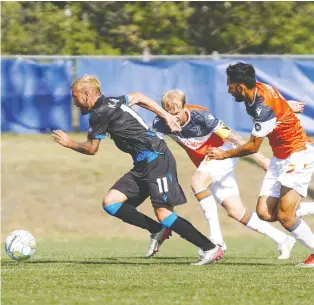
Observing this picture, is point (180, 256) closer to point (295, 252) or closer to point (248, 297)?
point (295, 252)

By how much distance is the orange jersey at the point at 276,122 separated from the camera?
33.3 feet

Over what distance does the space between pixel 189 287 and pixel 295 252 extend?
4.73m

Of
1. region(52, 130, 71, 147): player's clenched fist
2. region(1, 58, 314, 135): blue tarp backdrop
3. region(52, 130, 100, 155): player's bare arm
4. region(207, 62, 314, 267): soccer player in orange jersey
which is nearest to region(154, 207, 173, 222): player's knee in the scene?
region(207, 62, 314, 267): soccer player in orange jersey

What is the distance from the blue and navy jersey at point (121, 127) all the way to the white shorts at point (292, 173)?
1068 mm

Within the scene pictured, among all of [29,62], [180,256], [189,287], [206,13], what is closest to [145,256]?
[180,256]

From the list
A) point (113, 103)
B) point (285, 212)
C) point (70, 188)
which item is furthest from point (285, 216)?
point (70, 188)

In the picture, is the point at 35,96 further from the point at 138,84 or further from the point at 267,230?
the point at 267,230

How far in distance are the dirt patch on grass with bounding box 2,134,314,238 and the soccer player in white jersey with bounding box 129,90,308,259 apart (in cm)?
544

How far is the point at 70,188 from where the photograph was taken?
64.1ft

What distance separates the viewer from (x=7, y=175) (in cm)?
1989

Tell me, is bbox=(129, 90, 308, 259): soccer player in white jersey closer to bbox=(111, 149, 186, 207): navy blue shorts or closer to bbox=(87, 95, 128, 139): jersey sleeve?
bbox=(111, 149, 186, 207): navy blue shorts

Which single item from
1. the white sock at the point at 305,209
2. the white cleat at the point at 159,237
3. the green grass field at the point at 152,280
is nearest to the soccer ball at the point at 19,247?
the green grass field at the point at 152,280

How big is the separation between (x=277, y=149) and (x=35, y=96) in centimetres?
1204

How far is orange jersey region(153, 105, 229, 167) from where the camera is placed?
1180 centimetres
